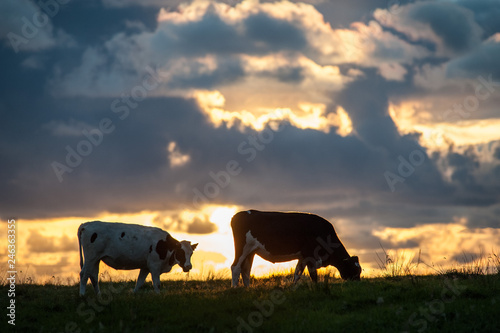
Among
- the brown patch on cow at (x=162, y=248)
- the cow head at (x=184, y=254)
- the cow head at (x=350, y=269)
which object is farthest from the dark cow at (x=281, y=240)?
the brown patch on cow at (x=162, y=248)

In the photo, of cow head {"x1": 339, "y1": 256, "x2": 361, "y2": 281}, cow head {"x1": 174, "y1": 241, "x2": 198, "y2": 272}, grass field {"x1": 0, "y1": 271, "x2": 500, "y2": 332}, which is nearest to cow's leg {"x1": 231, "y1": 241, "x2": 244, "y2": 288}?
cow head {"x1": 174, "y1": 241, "x2": 198, "y2": 272}

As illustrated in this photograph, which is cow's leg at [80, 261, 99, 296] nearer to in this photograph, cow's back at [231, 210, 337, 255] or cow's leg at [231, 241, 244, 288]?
cow's leg at [231, 241, 244, 288]

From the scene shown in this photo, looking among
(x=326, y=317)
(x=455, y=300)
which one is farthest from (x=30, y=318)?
(x=455, y=300)

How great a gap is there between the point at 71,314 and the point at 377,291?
8883 mm

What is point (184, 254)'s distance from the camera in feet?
71.3

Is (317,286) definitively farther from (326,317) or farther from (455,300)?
(455,300)

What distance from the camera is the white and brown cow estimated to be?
21141 mm

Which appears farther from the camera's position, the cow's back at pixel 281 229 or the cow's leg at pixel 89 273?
the cow's back at pixel 281 229

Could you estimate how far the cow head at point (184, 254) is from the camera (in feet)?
71.3

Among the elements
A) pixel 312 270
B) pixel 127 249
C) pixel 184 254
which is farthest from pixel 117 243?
pixel 312 270

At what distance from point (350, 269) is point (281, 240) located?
3.25 meters

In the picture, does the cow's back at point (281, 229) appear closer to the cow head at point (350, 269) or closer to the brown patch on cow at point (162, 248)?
the cow head at point (350, 269)

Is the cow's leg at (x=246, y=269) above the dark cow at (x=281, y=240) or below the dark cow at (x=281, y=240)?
below

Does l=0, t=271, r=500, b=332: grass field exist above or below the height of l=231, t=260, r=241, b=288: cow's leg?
below
